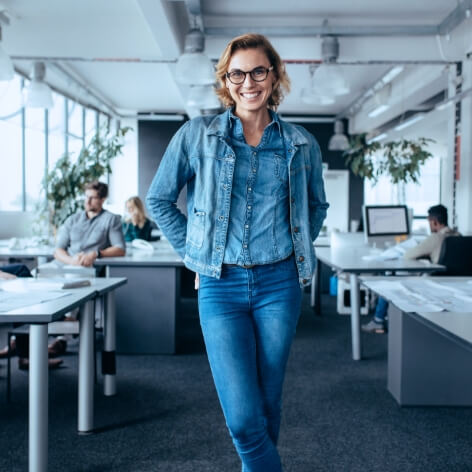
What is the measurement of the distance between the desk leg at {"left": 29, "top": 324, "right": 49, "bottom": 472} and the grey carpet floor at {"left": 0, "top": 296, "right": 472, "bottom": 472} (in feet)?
0.77

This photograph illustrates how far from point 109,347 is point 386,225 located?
3.11 metres

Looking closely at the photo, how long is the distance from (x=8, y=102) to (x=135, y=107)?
484 centimetres

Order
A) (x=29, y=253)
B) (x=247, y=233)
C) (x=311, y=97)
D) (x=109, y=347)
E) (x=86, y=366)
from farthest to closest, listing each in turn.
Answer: (x=311, y=97) < (x=29, y=253) < (x=109, y=347) < (x=86, y=366) < (x=247, y=233)

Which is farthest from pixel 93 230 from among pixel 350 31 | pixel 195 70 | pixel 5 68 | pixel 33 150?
pixel 33 150

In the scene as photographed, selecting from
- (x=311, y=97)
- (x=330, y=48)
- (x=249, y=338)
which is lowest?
(x=249, y=338)

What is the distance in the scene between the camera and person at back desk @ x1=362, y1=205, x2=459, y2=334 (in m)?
4.29

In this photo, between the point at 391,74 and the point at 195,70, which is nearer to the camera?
the point at 195,70

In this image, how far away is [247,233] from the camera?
1571 millimetres

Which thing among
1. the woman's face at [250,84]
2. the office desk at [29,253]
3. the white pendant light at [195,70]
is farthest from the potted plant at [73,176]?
the woman's face at [250,84]

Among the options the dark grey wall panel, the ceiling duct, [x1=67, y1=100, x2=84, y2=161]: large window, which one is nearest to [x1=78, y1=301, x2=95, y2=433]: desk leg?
the ceiling duct

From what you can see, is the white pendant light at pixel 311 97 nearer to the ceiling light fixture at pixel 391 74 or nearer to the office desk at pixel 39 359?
the ceiling light fixture at pixel 391 74

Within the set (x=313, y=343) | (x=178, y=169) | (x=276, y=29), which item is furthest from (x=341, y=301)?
(x=178, y=169)

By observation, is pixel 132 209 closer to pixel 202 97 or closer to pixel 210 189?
pixel 202 97

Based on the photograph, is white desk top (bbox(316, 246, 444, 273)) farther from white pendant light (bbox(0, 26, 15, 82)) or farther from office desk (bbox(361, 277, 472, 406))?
white pendant light (bbox(0, 26, 15, 82))
